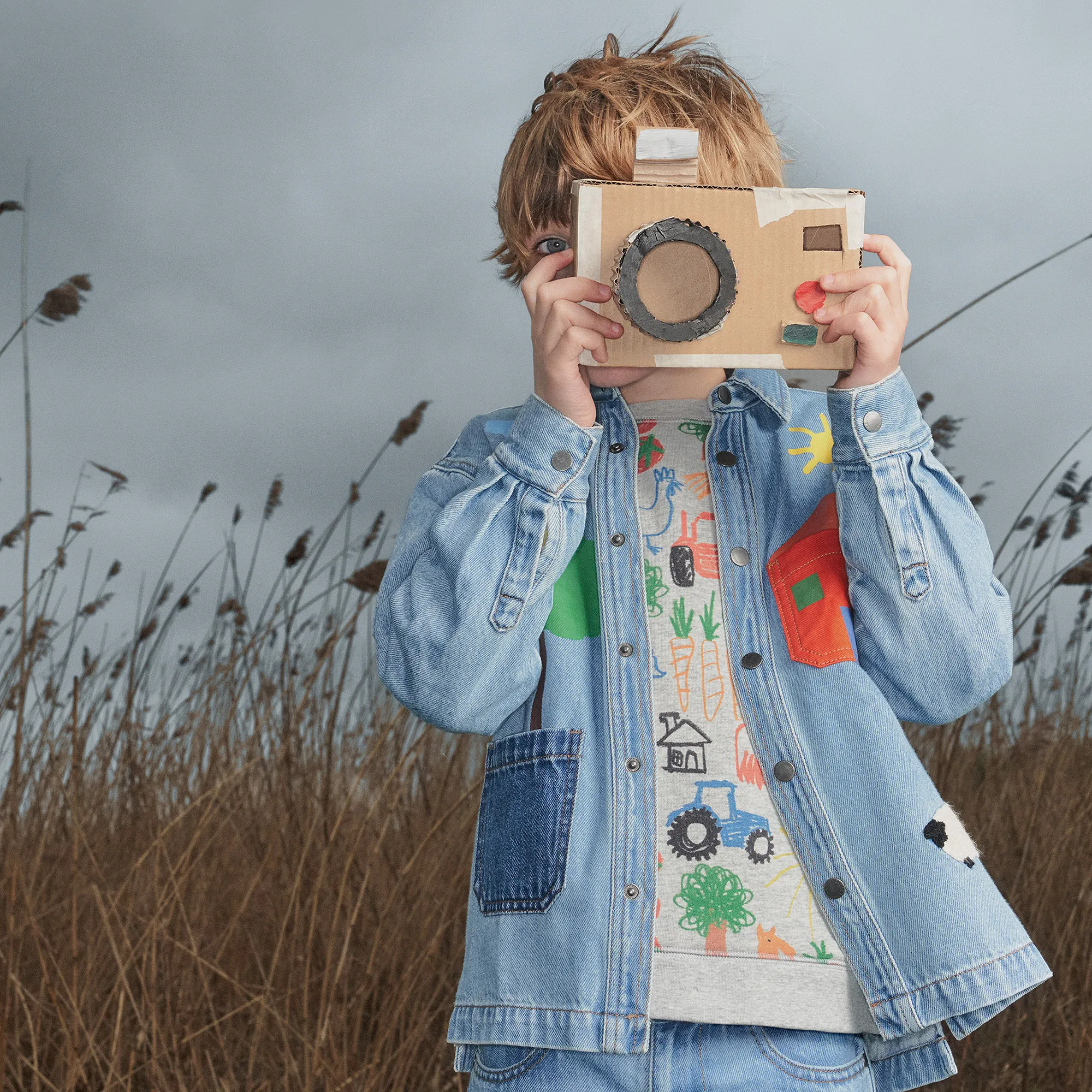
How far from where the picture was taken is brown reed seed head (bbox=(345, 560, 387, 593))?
2.38m

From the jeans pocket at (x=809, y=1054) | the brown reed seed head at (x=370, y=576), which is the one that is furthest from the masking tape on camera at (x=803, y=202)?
the brown reed seed head at (x=370, y=576)

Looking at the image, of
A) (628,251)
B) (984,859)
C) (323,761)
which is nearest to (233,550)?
(323,761)

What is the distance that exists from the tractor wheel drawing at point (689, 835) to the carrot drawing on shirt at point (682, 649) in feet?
0.34

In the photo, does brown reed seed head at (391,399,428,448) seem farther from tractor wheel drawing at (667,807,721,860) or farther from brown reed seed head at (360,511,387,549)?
tractor wheel drawing at (667,807,721,860)

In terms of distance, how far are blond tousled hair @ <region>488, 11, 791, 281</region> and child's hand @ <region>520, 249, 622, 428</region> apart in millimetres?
171

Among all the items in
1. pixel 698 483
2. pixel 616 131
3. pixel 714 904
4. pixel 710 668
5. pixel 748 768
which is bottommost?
pixel 714 904

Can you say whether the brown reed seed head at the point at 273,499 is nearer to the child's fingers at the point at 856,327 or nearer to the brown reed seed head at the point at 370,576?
the brown reed seed head at the point at 370,576

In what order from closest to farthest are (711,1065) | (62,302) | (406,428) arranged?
(711,1065)
(62,302)
(406,428)

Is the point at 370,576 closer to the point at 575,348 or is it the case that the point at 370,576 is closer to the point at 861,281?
the point at 575,348

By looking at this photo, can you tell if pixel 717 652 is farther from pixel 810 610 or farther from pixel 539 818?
pixel 539 818

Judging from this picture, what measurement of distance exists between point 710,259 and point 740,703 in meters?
0.45

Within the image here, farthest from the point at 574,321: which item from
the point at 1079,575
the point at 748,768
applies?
the point at 1079,575

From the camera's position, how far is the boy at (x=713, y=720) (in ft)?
3.48

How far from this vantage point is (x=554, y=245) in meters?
1.30
